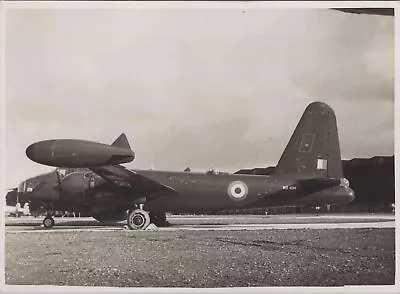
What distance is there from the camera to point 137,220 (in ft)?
4.60

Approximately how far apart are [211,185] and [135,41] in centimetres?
41

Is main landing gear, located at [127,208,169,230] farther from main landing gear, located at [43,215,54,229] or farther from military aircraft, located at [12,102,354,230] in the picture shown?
main landing gear, located at [43,215,54,229]

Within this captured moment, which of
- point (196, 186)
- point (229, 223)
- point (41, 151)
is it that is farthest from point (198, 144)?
point (41, 151)

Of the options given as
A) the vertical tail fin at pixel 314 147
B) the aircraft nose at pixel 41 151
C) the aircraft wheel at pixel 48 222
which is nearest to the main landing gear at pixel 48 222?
the aircraft wheel at pixel 48 222

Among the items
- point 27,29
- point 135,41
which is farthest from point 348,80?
point 27,29

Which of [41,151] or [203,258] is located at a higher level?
[41,151]

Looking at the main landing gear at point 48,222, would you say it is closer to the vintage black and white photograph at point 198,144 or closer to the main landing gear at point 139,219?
the vintage black and white photograph at point 198,144

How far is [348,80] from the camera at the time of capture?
54.2 inches

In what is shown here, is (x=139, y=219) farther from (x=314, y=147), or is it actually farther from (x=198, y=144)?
(x=314, y=147)

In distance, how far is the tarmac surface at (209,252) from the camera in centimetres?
136

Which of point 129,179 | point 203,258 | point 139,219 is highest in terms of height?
point 129,179

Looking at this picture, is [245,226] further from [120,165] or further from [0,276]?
[0,276]

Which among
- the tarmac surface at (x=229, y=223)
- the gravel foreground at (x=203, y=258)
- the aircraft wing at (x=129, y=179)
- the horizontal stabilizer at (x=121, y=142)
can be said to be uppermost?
the horizontal stabilizer at (x=121, y=142)

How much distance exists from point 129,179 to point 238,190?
28 centimetres
